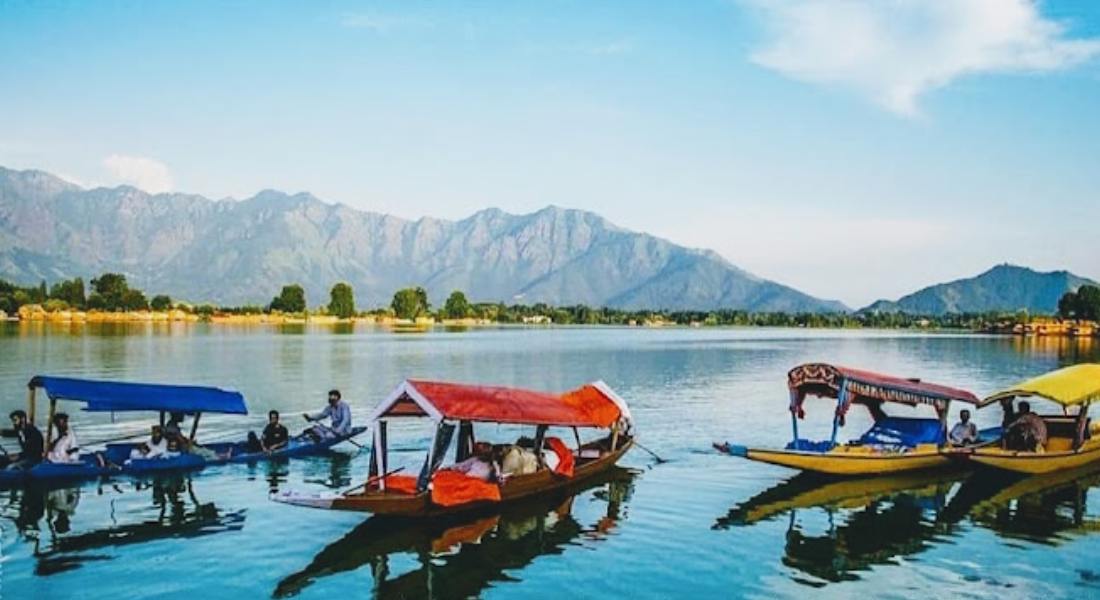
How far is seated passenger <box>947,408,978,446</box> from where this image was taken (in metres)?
29.3

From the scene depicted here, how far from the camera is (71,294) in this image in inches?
6791

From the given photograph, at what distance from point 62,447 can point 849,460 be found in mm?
21720

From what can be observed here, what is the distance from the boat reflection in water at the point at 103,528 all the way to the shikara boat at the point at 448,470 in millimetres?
3418

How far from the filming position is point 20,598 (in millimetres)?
15445

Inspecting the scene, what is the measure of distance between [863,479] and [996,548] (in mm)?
6837

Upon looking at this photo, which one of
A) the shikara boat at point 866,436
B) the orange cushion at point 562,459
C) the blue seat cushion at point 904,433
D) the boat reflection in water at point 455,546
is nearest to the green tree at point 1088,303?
the shikara boat at point 866,436

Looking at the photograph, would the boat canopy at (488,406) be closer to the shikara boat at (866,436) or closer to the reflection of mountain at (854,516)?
the shikara boat at (866,436)

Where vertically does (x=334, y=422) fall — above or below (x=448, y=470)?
below

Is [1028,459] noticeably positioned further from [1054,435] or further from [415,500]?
[415,500]

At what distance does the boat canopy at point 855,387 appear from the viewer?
26.8m

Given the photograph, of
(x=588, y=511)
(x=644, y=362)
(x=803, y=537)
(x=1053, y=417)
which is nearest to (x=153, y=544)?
(x=588, y=511)

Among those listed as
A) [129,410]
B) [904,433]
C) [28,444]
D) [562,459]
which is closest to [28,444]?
[28,444]

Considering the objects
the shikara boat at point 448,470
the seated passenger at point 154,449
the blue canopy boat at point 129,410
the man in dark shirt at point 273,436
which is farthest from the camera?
the man in dark shirt at point 273,436

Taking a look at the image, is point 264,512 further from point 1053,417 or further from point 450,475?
point 1053,417
